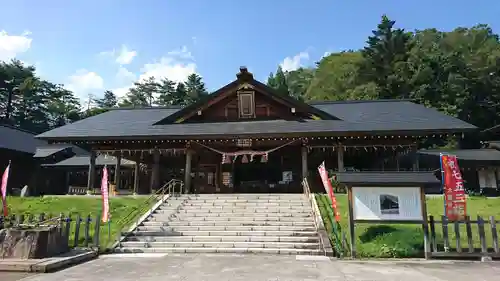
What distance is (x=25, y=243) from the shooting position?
9.03m

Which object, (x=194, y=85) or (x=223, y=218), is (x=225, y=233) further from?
(x=194, y=85)

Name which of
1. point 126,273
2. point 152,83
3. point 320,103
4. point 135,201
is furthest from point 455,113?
point 152,83

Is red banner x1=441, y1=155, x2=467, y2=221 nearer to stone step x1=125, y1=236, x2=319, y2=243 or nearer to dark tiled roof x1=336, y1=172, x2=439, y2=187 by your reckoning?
dark tiled roof x1=336, y1=172, x2=439, y2=187

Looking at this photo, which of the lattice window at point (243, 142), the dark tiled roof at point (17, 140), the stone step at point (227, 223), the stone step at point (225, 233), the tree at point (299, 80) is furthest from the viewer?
the tree at point (299, 80)

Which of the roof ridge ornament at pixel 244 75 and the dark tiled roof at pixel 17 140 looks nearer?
the roof ridge ornament at pixel 244 75

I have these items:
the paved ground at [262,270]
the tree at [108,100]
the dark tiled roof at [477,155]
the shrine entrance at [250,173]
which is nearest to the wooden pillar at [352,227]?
the paved ground at [262,270]

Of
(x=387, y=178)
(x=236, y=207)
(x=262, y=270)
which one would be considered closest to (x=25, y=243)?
(x=262, y=270)

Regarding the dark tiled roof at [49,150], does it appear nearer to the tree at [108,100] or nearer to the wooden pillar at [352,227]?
the wooden pillar at [352,227]

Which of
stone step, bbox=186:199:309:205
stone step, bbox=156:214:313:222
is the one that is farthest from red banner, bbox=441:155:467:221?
stone step, bbox=186:199:309:205

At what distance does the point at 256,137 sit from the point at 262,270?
1057 centimetres

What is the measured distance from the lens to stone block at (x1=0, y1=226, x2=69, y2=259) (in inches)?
353

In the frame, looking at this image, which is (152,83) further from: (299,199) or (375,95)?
(299,199)

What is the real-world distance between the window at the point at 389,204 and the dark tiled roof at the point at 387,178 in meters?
0.40

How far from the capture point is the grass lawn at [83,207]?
13.4m
